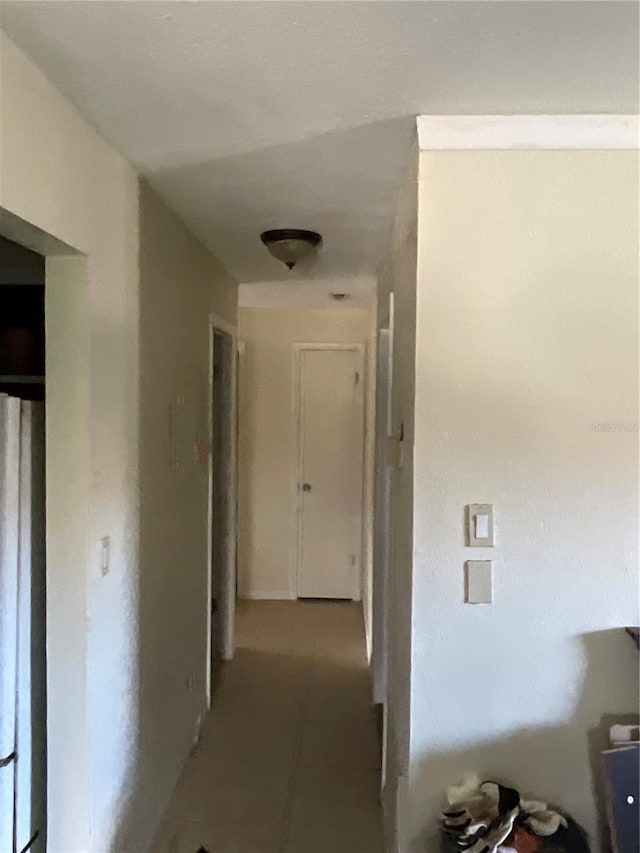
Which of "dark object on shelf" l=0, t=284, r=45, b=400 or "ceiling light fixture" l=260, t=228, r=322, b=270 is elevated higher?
"ceiling light fixture" l=260, t=228, r=322, b=270

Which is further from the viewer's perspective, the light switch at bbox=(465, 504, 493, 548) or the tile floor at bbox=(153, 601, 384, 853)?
the tile floor at bbox=(153, 601, 384, 853)

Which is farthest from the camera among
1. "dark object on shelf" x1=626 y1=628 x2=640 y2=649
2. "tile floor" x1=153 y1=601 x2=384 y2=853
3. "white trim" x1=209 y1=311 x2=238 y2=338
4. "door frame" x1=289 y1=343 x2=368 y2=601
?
"door frame" x1=289 y1=343 x2=368 y2=601

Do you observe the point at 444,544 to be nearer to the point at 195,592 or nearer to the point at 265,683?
the point at 195,592

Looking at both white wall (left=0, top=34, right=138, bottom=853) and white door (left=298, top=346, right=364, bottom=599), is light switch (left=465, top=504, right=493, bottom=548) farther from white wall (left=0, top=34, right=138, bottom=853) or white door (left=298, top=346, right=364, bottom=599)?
white door (left=298, top=346, right=364, bottom=599)

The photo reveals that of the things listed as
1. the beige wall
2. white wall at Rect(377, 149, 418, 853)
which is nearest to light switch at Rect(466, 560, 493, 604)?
white wall at Rect(377, 149, 418, 853)

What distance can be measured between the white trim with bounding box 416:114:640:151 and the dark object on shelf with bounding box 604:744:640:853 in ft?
4.67

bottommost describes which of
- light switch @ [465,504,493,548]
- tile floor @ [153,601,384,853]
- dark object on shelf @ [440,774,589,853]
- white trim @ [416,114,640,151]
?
tile floor @ [153,601,384,853]

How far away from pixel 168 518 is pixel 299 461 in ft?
9.63

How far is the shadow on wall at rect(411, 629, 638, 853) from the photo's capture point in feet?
6.42

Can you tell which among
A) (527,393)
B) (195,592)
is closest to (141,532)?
(195,592)

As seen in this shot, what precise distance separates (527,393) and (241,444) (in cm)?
407

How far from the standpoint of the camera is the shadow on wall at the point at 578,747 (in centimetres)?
196

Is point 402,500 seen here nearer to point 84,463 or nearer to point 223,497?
point 84,463

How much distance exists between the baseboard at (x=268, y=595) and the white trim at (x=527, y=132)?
4462 mm
